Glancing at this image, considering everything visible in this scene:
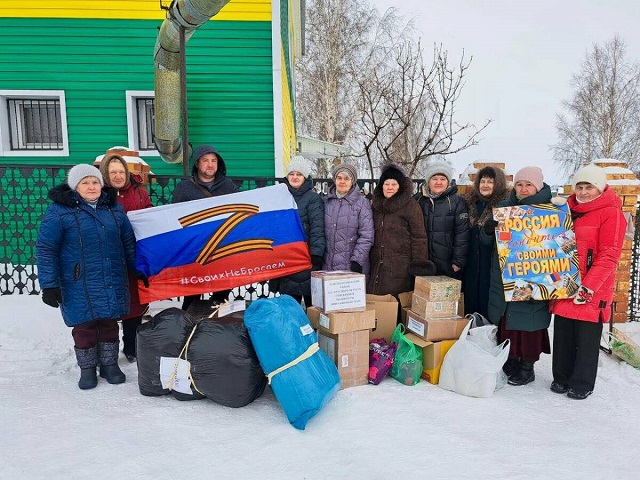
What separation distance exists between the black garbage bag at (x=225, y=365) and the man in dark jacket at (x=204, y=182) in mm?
988

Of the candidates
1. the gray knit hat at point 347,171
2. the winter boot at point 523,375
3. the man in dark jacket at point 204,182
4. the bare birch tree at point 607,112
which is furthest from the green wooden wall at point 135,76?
the bare birch tree at point 607,112

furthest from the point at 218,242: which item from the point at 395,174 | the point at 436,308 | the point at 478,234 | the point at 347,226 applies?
the point at 478,234

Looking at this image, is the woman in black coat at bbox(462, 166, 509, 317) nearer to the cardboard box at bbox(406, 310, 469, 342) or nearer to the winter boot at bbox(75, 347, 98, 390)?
the cardboard box at bbox(406, 310, 469, 342)

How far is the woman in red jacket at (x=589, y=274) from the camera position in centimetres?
300

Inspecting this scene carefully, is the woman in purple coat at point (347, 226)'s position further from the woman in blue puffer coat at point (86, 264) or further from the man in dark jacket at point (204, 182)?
the woman in blue puffer coat at point (86, 264)

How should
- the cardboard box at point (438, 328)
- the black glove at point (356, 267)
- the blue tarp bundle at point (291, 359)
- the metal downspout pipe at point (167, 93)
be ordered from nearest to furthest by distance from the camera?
the blue tarp bundle at point (291, 359), the cardboard box at point (438, 328), the black glove at point (356, 267), the metal downspout pipe at point (167, 93)

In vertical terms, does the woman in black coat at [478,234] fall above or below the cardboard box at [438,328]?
above

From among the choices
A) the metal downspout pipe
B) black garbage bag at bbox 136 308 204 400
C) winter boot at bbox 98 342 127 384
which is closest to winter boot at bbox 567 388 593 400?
black garbage bag at bbox 136 308 204 400

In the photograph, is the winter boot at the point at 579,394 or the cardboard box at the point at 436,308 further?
the cardboard box at the point at 436,308

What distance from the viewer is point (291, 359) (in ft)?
9.21

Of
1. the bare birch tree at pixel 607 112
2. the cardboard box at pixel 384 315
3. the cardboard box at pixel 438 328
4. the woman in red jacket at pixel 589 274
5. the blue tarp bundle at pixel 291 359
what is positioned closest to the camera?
the blue tarp bundle at pixel 291 359

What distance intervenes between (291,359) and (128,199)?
2.17 metres

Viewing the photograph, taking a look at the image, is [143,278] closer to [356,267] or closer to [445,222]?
[356,267]

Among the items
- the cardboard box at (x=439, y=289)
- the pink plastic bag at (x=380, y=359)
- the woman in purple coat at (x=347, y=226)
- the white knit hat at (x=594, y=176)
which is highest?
the white knit hat at (x=594, y=176)
